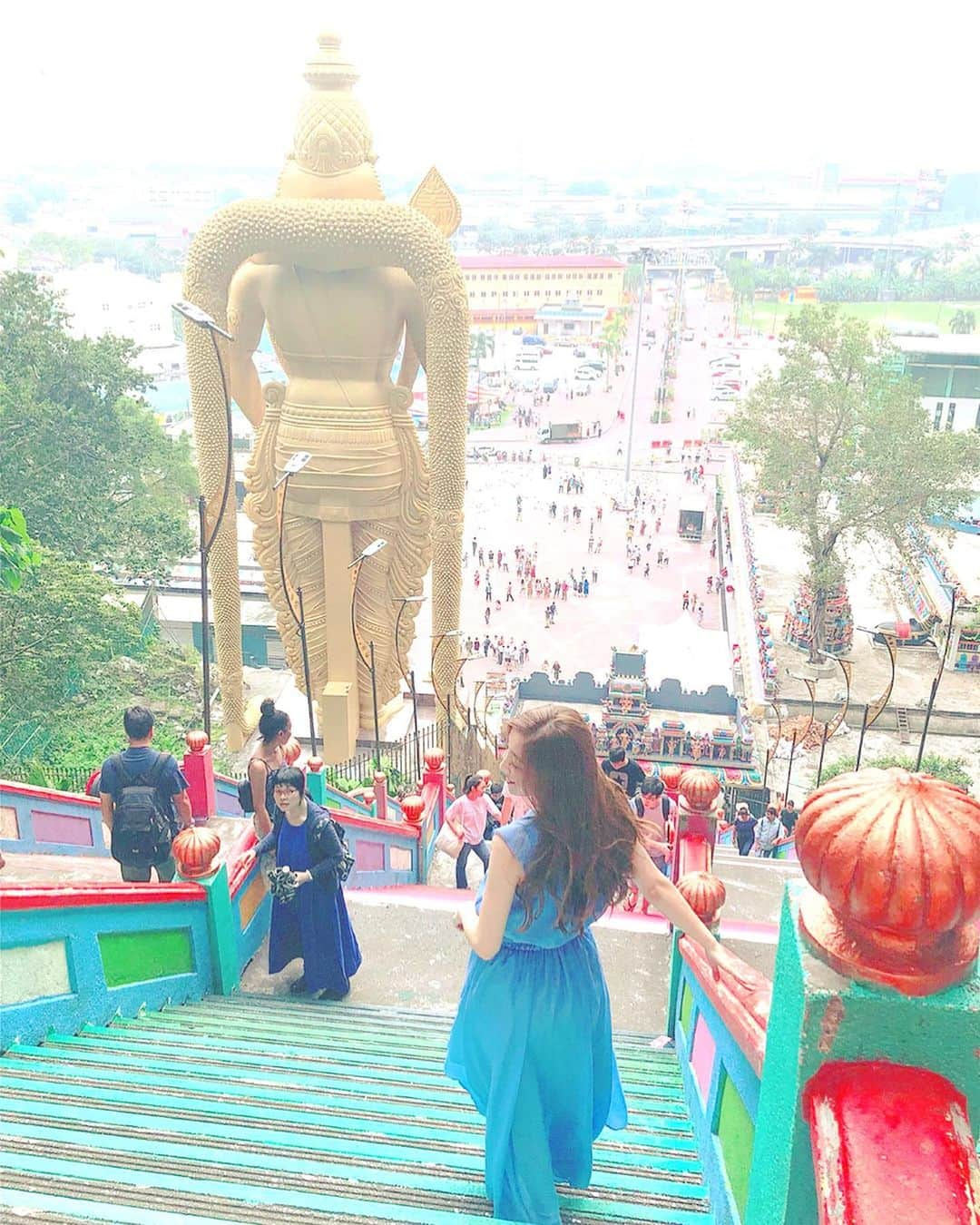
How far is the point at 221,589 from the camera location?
9289 mm

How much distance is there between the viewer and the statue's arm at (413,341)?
870 centimetres

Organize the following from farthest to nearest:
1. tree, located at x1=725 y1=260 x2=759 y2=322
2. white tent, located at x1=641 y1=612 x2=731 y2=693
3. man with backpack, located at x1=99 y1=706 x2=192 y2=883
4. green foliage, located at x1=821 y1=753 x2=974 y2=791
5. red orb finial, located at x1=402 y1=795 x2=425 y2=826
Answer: tree, located at x1=725 y1=260 x2=759 y2=322 < white tent, located at x1=641 y1=612 x2=731 y2=693 < green foliage, located at x1=821 y1=753 x2=974 y2=791 < red orb finial, located at x1=402 y1=795 x2=425 y2=826 < man with backpack, located at x1=99 y1=706 x2=192 y2=883

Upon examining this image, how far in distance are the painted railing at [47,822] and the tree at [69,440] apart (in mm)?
7124

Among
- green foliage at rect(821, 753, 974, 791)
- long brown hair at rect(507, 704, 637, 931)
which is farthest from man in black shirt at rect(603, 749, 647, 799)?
green foliage at rect(821, 753, 974, 791)

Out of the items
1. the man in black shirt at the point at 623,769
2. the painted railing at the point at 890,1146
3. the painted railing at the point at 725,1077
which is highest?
the painted railing at the point at 890,1146

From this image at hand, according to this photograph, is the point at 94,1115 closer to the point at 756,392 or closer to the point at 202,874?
the point at 202,874

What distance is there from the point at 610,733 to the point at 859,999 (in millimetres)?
11810

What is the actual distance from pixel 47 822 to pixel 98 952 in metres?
2.73

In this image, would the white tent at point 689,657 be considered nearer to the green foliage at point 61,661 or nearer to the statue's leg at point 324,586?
the statue's leg at point 324,586

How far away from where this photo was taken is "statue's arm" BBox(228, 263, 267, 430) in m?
8.55

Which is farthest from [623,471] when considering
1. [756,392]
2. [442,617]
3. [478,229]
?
[478,229]

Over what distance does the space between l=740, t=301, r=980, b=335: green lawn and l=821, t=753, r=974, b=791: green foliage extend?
51770 mm

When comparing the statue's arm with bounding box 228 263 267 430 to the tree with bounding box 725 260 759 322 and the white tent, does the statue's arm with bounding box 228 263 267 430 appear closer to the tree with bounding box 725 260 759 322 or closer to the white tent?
the white tent

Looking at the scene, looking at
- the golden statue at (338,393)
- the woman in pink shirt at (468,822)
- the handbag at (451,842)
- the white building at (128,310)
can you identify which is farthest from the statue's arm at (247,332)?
the white building at (128,310)
